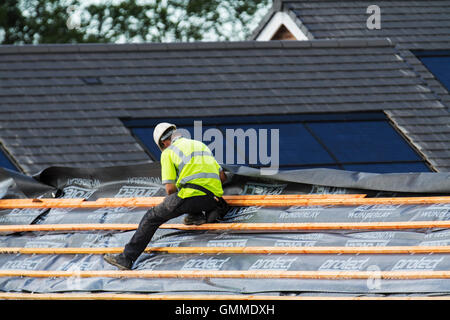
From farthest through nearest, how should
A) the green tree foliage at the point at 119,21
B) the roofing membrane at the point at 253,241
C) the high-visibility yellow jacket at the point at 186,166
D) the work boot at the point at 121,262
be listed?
the green tree foliage at the point at 119,21 < the work boot at the point at 121,262 < the high-visibility yellow jacket at the point at 186,166 < the roofing membrane at the point at 253,241

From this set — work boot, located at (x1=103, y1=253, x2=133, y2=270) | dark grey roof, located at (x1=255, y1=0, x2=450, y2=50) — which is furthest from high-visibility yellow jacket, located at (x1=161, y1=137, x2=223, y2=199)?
dark grey roof, located at (x1=255, y1=0, x2=450, y2=50)

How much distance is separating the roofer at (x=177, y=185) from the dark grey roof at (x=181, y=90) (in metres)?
5.07

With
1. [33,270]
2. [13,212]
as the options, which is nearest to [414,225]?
[33,270]

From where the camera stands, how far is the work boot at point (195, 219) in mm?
8523

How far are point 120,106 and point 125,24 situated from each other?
2661cm

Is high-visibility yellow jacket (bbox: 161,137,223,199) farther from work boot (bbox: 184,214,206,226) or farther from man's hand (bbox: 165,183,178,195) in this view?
work boot (bbox: 184,214,206,226)

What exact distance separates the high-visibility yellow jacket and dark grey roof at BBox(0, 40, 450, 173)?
517cm

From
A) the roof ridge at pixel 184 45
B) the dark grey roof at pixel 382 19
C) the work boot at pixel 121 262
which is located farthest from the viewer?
the dark grey roof at pixel 382 19

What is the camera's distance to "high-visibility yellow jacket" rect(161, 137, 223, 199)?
317 inches

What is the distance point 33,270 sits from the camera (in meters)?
8.71

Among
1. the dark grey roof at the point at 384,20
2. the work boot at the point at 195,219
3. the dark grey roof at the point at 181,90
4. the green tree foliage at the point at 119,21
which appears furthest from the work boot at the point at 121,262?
the green tree foliage at the point at 119,21

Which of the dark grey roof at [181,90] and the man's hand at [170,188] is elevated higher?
the dark grey roof at [181,90]

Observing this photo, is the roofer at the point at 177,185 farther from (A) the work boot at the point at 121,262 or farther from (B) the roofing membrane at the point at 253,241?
(B) the roofing membrane at the point at 253,241

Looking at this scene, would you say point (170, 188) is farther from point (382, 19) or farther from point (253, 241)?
point (382, 19)
